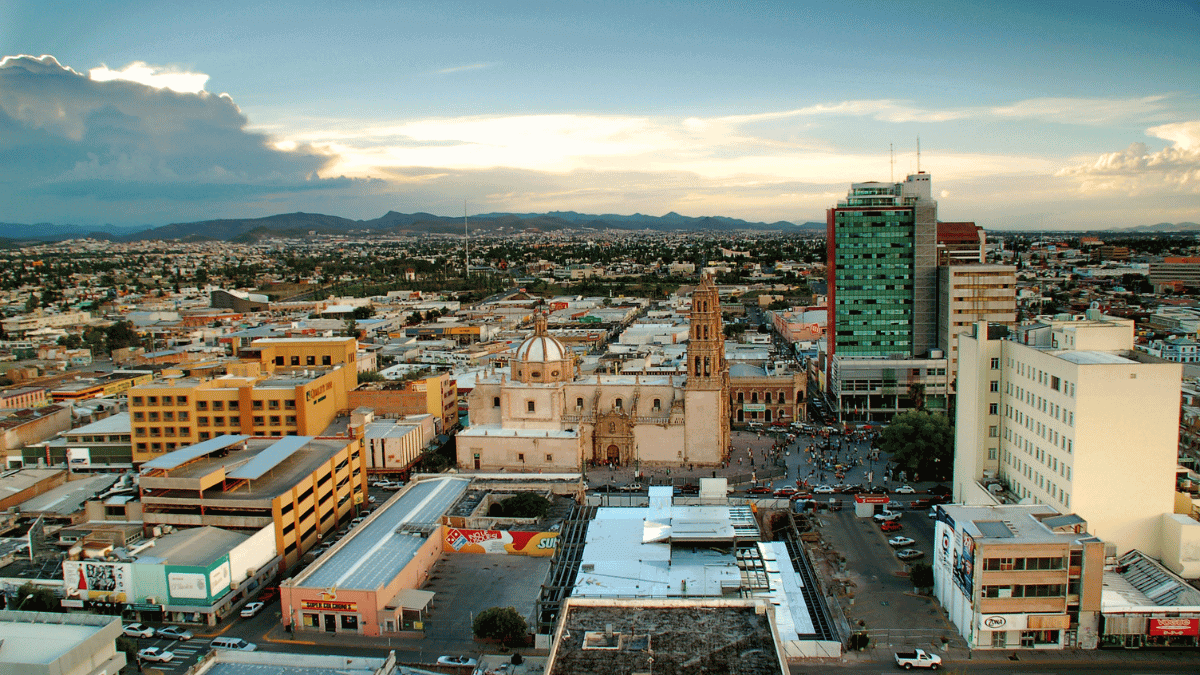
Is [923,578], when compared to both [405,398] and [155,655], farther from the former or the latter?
[405,398]

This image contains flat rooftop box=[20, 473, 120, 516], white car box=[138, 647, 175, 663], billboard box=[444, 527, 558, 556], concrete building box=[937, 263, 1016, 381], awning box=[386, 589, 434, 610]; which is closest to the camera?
white car box=[138, 647, 175, 663]

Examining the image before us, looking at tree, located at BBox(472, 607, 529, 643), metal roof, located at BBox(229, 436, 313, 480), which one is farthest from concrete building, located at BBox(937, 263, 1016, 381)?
metal roof, located at BBox(229, 436, 313, 480)

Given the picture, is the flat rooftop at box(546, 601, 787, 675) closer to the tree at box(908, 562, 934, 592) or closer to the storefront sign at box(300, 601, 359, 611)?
the storefront sign at box(300, 601, 359, 611)

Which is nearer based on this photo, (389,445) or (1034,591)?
(1034,591)

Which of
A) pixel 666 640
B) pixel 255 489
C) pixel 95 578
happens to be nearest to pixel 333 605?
pixel 255 489

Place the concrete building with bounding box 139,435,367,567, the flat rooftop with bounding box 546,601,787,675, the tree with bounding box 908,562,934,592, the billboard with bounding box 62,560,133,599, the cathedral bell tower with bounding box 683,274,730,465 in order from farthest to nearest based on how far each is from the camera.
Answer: the cathedral bell tower with bounding box 683,274,730,465 < the concrete building with bounding box 139,435,367,567 < the tree with bounding box 908,562,934,592 < the billboard with bounding box 62,560,133,599 < the flat rooftop with bounding box 546,601,787,675

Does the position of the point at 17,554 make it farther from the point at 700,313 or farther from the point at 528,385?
the point at 700,313

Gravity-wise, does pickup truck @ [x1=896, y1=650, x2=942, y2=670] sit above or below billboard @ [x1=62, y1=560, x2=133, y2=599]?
below
